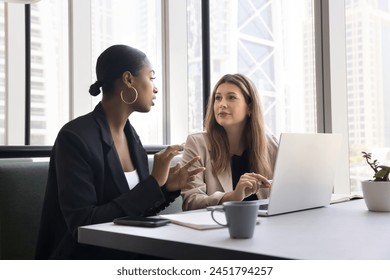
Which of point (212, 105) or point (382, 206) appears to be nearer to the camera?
point (382, 206)

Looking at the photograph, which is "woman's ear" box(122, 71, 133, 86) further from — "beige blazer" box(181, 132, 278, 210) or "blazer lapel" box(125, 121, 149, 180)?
"beige blazer" box(181, 132, 278, 210)

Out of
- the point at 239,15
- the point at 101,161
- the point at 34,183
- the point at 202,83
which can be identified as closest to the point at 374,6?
the point at 239,15

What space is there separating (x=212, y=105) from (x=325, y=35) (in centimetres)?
91

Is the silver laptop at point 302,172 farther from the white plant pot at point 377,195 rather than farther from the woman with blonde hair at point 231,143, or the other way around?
the woman with blonde hair at point 231,143

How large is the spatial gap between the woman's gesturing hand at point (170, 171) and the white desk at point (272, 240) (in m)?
0.31

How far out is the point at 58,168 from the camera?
147 centimetres

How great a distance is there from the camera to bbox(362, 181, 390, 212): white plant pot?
4.85 ft

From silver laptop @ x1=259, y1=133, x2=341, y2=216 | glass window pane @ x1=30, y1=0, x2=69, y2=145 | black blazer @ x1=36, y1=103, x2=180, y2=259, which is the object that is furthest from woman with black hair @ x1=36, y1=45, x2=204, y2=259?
glass window pane @ x1=30, y1=0, x2=69, y2=145

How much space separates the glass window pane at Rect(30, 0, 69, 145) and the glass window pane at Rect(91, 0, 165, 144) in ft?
0.86

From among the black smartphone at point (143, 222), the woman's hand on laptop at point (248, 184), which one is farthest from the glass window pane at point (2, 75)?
the black smartphone at point (143, 222)

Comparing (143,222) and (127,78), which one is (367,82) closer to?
(127,78)

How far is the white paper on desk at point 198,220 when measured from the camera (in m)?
1.16

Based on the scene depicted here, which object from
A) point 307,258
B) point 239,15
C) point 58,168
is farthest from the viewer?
point 239,15

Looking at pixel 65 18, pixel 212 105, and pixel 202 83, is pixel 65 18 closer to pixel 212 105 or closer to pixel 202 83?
pixel 202 83
